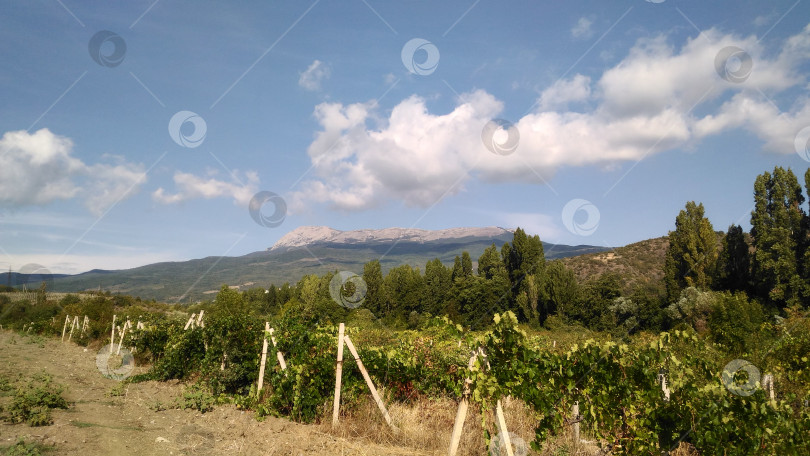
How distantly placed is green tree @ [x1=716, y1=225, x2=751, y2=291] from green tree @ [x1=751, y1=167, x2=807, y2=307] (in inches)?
78.0

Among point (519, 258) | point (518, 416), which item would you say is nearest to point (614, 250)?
point (519, 258)

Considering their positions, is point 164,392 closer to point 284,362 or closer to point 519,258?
point 284,362

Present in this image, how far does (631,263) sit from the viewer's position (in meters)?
75.8

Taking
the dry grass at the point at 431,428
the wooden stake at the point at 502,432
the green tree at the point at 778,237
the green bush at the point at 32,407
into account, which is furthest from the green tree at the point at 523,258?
the green bush at the point at 32,407

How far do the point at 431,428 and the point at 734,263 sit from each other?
5712 cm

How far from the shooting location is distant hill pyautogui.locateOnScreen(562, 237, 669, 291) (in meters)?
70.4

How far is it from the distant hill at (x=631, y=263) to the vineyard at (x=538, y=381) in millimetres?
64556

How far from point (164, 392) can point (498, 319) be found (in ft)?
37.1

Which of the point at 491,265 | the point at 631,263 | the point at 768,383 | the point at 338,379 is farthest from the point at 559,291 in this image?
the point at 338,379

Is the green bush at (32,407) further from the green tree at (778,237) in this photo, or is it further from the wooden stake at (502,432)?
the green tree at (778,237)

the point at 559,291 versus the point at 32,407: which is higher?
the point at 559,291

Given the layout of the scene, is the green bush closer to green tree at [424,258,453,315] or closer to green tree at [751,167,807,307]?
green tree at [751,167,807,307]

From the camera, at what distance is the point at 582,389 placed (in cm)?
616

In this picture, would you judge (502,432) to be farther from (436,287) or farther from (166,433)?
(436,287)
